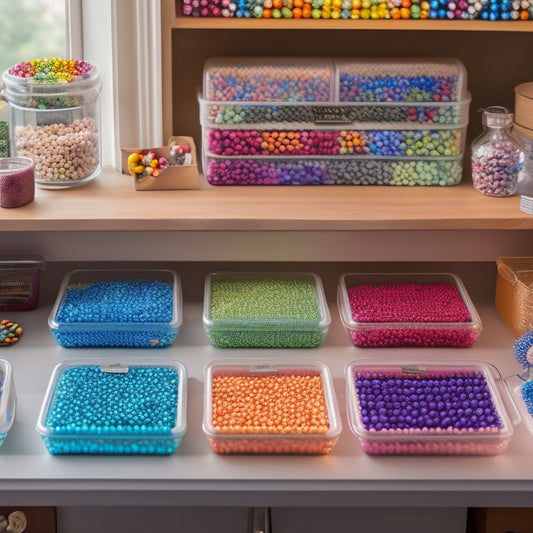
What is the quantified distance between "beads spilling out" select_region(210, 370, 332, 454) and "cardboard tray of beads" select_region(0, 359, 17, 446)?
38 centimetres

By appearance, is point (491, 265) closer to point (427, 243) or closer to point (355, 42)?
point (427, 243)

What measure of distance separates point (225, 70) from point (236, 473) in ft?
3.01

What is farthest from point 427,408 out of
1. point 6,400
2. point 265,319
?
point 6,400

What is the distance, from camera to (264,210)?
6.98 ft

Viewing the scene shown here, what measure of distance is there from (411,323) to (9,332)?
87 cm

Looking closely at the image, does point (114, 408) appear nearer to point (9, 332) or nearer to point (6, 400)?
point (6, 400)

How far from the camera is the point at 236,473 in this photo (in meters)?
1.74

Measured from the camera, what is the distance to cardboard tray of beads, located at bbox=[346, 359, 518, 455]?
5.83ft

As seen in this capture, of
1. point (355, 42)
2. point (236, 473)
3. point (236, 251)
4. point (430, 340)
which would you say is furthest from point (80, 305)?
point (355, 42)

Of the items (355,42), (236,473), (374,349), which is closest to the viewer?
(236,473)

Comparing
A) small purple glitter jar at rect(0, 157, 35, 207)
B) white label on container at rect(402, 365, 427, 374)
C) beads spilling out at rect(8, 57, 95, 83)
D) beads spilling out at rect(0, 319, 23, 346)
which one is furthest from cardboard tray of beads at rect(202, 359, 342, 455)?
beads spilling out at rect(8, 57, 95, 83)

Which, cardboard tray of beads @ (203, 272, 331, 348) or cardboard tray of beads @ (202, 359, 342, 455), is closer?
cardboard tray of beads @ (202, 359, 342, 455)

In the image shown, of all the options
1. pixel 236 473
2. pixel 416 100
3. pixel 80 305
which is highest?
pixel 416 100

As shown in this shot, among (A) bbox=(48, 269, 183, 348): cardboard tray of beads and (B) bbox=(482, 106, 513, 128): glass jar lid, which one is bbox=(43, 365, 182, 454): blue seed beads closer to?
(A) bbox=(48, 269, 183, 348): cardboard tray of beads
